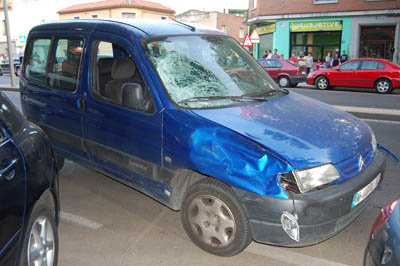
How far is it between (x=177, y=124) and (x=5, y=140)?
1.28 metres

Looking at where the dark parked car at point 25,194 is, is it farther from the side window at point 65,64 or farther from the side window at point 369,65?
the side window at point 369,65

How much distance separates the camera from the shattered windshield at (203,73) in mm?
3418

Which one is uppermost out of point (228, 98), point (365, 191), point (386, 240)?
point (228, 98)

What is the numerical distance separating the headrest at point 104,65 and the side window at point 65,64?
0.76 feet

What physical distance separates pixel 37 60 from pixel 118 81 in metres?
1.56

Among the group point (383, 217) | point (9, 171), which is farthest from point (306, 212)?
point (9, 171)

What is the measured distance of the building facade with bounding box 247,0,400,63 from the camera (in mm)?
23609

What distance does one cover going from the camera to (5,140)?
7.88 ft

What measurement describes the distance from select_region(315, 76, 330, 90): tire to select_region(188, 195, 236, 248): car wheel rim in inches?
602

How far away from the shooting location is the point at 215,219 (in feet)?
10.0

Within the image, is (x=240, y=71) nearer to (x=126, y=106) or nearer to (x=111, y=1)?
(x=126, y=106)

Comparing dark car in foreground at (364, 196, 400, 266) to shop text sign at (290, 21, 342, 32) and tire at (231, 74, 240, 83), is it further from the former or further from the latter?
shop text sign at (290, 21, 342, 32)

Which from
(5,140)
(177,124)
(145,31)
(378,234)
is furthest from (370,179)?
(5,140)

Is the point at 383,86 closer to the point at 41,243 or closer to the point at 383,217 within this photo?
the point at 383,217
